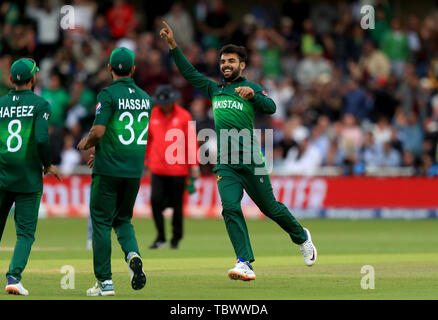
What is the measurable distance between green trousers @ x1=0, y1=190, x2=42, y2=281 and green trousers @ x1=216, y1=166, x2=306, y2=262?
7.80 ft

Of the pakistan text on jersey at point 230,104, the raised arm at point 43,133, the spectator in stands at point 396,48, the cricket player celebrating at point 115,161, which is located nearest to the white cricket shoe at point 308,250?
the pakistan text on jersey at point 230,104

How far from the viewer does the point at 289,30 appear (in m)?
32.3

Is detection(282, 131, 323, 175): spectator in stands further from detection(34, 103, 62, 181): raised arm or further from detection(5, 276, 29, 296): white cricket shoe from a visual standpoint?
detection(5, 276, 29, 296): white cricket shoe

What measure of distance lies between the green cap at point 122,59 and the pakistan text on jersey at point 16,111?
1134 mm

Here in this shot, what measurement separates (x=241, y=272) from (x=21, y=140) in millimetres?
3057

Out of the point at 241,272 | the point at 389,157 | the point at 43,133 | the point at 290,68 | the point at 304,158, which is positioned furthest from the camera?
the point at 290,68

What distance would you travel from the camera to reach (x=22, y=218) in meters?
12.2

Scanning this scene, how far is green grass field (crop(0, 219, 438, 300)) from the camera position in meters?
12.2

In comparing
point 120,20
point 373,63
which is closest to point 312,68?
point 373,63

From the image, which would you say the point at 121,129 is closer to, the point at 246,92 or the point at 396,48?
the point at 246,92

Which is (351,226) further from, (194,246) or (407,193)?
(194,246)

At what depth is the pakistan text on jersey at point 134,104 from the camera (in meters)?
11.9

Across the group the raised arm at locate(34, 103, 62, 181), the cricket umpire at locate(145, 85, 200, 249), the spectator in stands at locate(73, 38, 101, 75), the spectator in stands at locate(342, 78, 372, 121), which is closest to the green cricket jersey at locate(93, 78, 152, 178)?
the raised arm at locate(34, 103, 62, 181)

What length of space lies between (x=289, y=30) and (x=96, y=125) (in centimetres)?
2127
